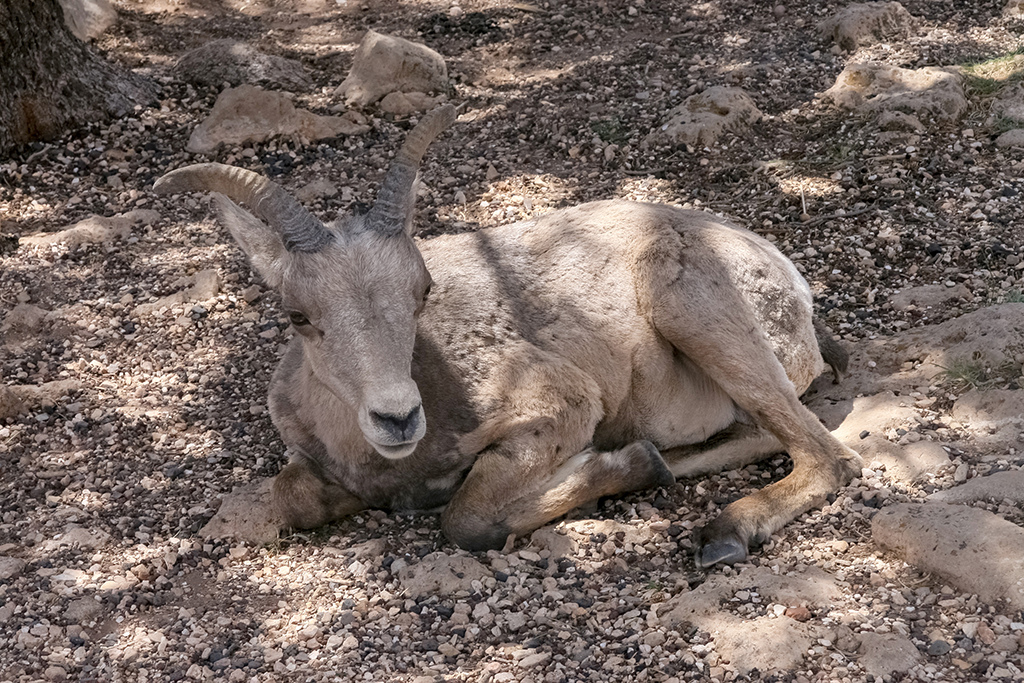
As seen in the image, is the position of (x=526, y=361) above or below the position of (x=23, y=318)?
below

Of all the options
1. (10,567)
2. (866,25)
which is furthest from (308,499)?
(866,25)

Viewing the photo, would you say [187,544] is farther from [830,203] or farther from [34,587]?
[830,203]

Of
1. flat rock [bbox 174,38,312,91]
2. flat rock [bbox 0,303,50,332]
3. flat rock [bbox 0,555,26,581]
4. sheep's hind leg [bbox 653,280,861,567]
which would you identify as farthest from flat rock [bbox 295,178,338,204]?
flat rock [bbox 0,555,26,581]

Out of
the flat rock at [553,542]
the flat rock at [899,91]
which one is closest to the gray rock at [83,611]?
the flat rock at [553,542]

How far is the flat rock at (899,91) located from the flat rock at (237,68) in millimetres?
4889

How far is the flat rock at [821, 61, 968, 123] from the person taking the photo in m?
8.55

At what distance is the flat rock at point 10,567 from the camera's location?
5.04m

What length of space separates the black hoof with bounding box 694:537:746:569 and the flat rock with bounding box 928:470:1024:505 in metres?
0.98

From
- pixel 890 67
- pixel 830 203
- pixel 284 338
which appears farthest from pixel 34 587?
pixel 890 67

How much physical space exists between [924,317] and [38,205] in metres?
6.70

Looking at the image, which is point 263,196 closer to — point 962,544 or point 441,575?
point 441,575

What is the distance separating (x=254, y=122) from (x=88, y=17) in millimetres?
2798

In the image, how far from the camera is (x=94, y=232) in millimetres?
8062

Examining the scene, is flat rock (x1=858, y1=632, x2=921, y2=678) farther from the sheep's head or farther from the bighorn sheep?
the sheep's head
